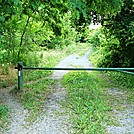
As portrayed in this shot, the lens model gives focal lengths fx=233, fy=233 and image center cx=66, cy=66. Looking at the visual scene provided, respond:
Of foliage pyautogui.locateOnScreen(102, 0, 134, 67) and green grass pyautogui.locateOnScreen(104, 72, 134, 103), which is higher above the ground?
foliage pyautogui.locateOnScreen(102, 0, 134, 67)

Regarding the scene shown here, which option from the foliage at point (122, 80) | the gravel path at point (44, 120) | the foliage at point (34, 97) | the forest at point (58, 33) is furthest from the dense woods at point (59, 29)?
the gravel path at point (44, 120)

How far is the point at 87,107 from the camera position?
464 cm

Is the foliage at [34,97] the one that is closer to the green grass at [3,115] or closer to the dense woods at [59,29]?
the green grass at [3,115]

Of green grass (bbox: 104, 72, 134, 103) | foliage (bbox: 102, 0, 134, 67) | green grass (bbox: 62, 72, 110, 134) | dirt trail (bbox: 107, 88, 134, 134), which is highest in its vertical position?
foliage (bbox: 102, 0, 134, 67)

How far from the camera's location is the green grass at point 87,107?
3.65m

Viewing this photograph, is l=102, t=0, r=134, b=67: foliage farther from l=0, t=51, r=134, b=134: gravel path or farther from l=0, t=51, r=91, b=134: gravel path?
l=0, t=51, r=91, b=134: gravel path

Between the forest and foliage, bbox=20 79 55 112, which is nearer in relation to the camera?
the forest

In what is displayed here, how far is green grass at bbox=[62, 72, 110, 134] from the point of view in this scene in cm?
365

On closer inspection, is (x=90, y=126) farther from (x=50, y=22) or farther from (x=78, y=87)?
(x=50, y=22)

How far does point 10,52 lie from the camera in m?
9.49

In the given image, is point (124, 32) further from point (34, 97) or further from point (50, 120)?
point (50, 120)

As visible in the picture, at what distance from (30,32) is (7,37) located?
0.95 metres

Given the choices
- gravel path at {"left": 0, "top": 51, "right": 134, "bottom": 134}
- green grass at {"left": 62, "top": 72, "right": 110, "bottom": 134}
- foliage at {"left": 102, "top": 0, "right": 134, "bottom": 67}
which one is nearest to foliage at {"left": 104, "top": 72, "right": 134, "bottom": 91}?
foliage at {"left": 102, "top": 0, "right": 134, "bottom": 67}

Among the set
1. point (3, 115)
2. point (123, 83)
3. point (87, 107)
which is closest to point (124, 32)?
point (123, 83)
